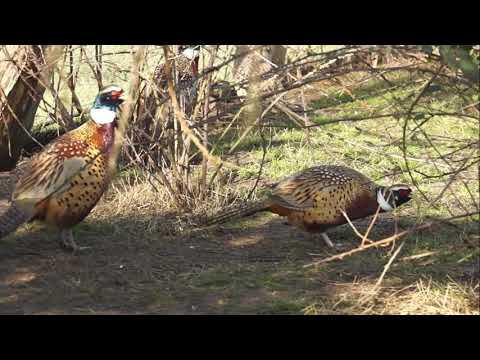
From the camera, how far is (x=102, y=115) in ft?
19.0

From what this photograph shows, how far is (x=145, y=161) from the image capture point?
23.5 feet

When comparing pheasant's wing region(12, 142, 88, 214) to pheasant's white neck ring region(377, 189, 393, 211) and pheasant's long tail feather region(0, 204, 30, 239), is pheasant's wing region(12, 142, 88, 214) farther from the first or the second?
pheasant's white neck ring region(377, 189, 393, 211)

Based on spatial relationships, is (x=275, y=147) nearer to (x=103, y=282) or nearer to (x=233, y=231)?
(x=233, y=231)

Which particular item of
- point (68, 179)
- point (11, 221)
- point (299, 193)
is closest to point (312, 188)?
point (299, 193)

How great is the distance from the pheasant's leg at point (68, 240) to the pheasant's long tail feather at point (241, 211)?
0.98 m

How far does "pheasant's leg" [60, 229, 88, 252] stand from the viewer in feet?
19.0

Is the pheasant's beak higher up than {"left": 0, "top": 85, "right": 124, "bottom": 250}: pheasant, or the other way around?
the pheasant's beak

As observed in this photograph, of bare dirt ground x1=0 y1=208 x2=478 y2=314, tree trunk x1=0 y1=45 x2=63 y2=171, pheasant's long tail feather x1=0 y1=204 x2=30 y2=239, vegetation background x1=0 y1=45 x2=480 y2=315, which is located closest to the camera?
vegetation background x1=0 y1=45 x2=480 y2=315

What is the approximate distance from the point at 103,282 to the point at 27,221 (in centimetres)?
81

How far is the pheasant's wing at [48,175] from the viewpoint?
5570mm

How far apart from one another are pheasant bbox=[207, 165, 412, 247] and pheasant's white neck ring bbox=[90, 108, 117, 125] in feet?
3.56

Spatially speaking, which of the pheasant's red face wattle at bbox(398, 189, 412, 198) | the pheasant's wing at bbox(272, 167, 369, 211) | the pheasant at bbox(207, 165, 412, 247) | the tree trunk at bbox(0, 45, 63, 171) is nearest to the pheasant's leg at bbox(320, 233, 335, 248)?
the pheasant at bbox(207, 165, 412, 247)

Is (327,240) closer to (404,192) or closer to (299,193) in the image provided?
(299,193)
